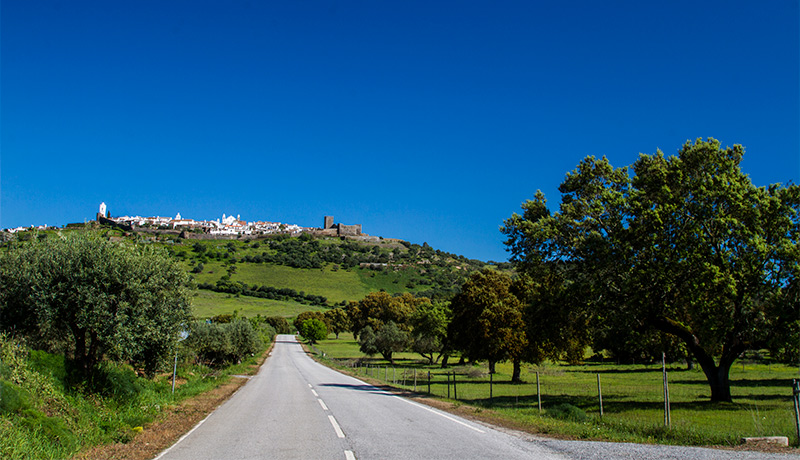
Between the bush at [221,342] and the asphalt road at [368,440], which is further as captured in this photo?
the bush at [221,342]

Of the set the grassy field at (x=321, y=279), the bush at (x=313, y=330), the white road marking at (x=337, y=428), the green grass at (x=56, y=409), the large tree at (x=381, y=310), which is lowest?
the bush at (x=313, y=330)

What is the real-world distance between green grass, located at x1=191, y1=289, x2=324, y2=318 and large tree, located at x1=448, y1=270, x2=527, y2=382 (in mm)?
79678

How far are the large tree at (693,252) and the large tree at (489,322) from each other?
33.8 ft

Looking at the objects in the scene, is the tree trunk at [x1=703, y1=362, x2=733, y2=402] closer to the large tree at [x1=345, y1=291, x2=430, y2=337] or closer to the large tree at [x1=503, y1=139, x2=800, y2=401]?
the large tree at [x1=503, y1=139, x2=800, y2=401]

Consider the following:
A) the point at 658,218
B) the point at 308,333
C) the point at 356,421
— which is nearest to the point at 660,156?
the point at 658,218

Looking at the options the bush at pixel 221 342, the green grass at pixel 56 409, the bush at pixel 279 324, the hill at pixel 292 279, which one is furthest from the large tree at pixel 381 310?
the green grass at pixel 56 409

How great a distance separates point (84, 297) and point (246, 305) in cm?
11758

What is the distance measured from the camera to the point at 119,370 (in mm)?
16766

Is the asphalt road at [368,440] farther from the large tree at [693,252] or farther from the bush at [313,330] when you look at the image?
the bush at [313,330]

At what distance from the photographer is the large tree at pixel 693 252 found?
18.6 metres

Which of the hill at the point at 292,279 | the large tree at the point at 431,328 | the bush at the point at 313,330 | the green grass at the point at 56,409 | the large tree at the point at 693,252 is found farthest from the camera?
the hill at the point at 292,279

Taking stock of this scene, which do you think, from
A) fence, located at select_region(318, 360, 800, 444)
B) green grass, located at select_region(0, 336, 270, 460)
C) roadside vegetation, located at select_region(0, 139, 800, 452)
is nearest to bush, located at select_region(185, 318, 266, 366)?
roadside vegetation, located at select_region(0, 139, 800, 452)

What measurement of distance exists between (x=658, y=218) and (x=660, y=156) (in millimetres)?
5250

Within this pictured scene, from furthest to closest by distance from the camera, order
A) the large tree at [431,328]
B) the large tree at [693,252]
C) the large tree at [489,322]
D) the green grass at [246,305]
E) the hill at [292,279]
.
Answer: the hill at [292,279] < the green grass at [246,305] < the large tree at [431,328] < the large tree at [489,322] < the large tree at [693,252]
